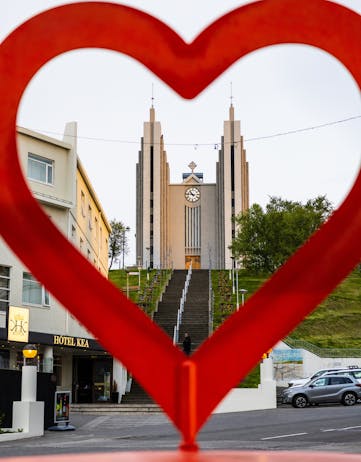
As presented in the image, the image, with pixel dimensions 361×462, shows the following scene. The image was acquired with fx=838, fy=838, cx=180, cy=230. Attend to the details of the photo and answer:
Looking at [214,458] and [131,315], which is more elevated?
[131,315]

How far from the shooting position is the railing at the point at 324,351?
42.3 m

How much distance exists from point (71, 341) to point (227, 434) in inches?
602

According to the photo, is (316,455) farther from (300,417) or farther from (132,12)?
(300,417)

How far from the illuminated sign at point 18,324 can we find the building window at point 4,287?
1.58 metres

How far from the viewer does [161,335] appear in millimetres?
4383

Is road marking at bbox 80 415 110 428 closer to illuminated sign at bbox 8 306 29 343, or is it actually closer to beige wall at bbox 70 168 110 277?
illuminated sign at bbox 8 306 29 343

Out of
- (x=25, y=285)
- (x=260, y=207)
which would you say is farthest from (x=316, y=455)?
(x=260, y=207)

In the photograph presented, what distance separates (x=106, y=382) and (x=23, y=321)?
26.2 ft

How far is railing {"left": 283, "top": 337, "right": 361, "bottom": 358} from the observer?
42281 millimetres

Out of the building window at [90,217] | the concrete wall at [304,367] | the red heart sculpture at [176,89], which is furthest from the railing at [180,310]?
the red heart sculpture at [176,89]

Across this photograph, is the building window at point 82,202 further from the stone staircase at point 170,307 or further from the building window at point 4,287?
Result: the building window at point 4,287

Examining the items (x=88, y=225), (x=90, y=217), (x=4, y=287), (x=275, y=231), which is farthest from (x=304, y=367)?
(x=275, y=231)

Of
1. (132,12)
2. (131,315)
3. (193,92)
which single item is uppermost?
(132,12)

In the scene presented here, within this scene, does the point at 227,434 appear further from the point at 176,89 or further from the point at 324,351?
the point at 324,351
